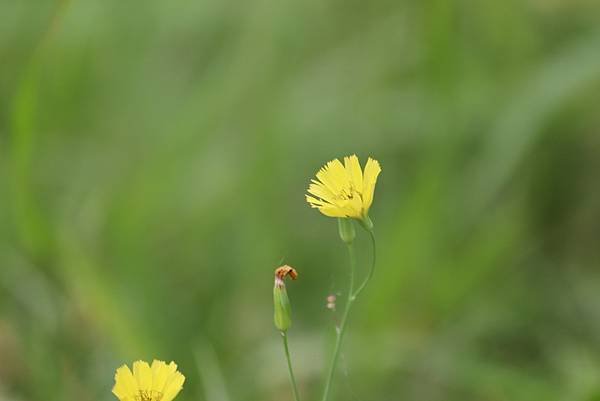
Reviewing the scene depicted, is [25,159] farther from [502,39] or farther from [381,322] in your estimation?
[502,39]

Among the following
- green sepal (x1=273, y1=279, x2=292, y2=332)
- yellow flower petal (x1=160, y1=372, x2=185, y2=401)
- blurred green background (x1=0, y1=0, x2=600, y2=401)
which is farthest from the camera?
blurred green background (x1=0, y1=0, x2=600, y2=401)

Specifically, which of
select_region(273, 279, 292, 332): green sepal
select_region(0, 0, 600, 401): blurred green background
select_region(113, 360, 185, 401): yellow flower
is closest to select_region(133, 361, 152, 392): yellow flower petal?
select_region(113, 360, 185, 401): yellow flower

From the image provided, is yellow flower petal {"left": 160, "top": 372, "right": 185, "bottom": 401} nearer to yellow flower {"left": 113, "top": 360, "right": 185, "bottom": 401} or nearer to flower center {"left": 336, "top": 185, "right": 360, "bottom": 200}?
yellow flower {"left": 113, "top": 360, "right": 185, "bottom": 401}

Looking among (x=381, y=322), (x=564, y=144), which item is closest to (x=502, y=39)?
(x=564, y=144)

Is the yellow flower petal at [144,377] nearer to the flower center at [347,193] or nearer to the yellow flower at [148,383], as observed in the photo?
the yellow flower at [148,383]

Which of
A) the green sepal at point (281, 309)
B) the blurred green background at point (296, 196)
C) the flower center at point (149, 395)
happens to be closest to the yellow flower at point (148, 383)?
the flower center at point (149, 395)
